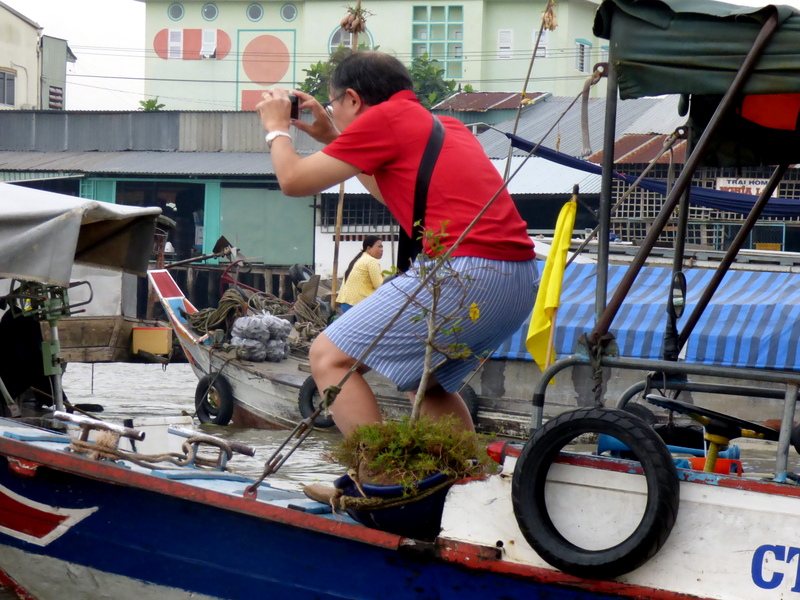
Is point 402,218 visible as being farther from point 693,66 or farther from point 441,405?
point 693,66

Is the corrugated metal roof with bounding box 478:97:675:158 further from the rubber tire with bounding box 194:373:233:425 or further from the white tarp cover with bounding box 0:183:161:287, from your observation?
the white tarp cover with bounding box 0:183:161:287

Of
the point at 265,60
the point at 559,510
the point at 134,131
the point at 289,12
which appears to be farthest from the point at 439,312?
the point at 265,60

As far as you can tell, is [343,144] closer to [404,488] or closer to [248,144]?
[404,488]

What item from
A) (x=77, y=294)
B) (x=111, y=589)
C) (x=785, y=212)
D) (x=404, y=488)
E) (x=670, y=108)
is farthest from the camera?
(x=670, y=108)

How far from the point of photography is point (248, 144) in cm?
2452

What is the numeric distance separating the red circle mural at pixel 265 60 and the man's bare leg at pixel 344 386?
128ft

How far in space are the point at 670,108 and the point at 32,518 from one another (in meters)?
Answer: 19.9

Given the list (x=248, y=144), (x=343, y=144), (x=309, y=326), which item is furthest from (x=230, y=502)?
(x=248, y=144)

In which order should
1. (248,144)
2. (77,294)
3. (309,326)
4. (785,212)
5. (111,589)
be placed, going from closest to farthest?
(111,589) → (785,212) → (309,326) → (77,294) → (248,144)

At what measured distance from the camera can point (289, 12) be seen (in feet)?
133

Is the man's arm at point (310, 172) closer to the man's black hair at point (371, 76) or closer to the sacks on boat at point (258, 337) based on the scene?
the man's black hair at point (371, 76)

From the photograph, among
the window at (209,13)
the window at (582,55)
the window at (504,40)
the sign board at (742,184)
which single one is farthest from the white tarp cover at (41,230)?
the window at (209,13)

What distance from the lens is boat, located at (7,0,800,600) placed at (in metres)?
2.53

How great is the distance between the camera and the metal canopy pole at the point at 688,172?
246 cm
